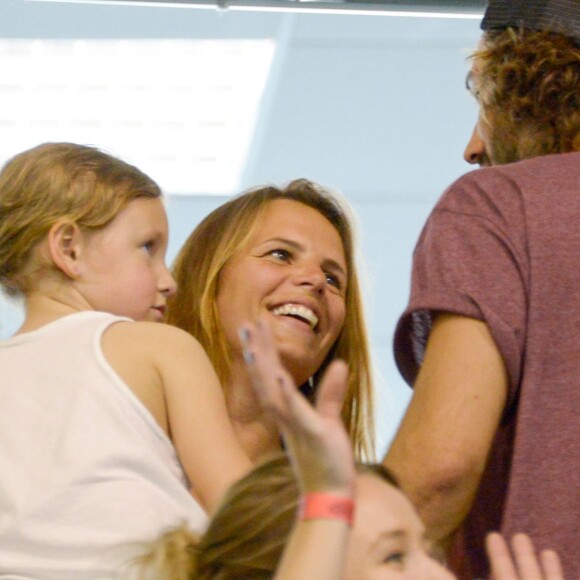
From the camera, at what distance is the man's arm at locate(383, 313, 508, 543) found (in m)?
1.59

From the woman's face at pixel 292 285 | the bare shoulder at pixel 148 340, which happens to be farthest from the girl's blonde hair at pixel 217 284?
the bare shoulder at pixel 148 340

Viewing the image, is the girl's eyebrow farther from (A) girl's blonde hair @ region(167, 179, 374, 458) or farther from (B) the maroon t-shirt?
(B) the maroon t-shirt

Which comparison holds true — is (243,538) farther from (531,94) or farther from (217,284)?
(217,284)

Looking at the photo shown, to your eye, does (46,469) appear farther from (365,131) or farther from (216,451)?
(365,131)

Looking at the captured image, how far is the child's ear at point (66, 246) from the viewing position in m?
1.88

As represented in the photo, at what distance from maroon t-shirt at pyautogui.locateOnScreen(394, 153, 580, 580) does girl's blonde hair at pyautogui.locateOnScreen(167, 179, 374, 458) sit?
77cm

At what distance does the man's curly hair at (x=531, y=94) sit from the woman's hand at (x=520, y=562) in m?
0.57

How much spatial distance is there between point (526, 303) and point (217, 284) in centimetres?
97

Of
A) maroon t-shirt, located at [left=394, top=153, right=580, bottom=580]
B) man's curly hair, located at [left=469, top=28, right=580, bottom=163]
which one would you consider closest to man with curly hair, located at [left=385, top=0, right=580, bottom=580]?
maroon t-shirt, located at [left=394, top=153, right=580, bottom=580]

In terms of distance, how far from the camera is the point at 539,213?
5.38ft

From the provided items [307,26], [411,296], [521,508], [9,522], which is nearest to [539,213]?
[411,296]

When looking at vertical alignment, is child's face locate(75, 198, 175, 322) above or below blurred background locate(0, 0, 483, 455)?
below

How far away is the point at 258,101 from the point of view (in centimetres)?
385

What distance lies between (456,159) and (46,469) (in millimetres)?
2554
